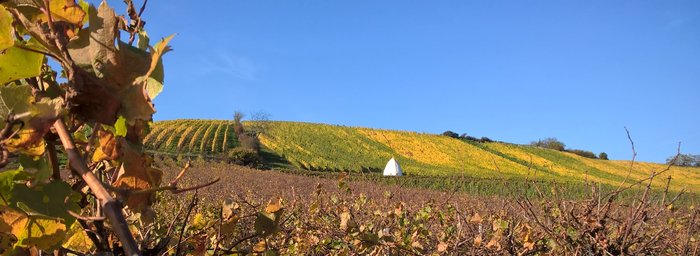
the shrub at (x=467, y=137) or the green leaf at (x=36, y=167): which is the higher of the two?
the shrub at (x=467, y=137)

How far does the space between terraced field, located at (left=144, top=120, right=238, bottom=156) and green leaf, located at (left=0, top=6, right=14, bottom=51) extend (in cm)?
3301

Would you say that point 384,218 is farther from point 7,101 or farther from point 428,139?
point 428,139

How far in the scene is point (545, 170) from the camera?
4397cm

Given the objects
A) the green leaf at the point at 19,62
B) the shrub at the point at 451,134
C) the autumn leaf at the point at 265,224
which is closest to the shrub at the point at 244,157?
the shrub at the point at 451,134

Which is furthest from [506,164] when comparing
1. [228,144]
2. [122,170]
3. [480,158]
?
[122,170]

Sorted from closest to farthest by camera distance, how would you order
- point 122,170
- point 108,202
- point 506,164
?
point 108,202 < point 122,170 < point 506,164

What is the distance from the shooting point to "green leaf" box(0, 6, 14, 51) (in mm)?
→ 478

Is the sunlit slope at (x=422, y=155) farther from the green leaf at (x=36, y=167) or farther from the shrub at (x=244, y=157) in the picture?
the green leaf at (x=36, y=167)

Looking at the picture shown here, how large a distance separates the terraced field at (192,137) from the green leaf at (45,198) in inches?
1298

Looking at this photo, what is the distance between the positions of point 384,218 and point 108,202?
311cm

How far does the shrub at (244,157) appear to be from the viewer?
31.7 m

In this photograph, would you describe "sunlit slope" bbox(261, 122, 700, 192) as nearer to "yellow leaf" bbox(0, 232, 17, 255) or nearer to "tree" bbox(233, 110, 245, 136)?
"tree" bbox(233, 110, 245, 136)

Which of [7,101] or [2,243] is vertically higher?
[7,101]

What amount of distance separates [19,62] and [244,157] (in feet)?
108
